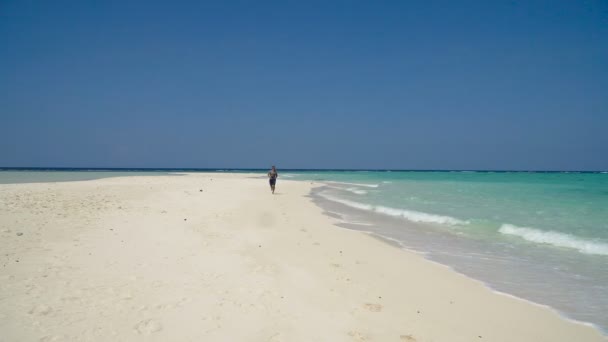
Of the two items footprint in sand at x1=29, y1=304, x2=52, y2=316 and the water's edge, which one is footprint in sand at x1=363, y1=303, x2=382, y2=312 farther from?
footprint in sand at x1=29, y1=304, x2=52, y2=316

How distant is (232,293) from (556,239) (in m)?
10.6

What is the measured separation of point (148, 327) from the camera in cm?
419

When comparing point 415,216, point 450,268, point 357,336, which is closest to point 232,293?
point 357,336

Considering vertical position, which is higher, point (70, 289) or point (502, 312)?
point (70, 289)

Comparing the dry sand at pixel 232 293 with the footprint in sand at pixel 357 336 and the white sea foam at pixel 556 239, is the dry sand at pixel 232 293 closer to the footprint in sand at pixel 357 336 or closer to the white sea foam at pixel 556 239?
the footprint in sand at pixel 357 336

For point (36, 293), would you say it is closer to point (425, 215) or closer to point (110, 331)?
point (110, 331)

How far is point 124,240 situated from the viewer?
8258mm

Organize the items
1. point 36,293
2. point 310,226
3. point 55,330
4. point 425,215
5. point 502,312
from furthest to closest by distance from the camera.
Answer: point 425,215, point 310,226, point 502,312, point 36,293, point 55,330

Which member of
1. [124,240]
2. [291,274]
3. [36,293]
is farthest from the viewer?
[124,240]

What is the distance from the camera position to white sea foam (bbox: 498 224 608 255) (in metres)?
9.59

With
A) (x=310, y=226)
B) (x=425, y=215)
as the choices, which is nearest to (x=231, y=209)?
(x=310, y=226)

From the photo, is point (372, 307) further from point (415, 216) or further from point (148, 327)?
point (415, 216)

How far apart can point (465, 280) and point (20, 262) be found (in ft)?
27.7

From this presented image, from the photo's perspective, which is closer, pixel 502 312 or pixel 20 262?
pixel 502 312
